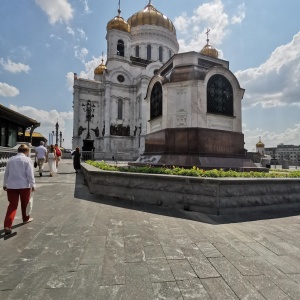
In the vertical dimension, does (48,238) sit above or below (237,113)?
below

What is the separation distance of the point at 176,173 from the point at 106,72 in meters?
42.9

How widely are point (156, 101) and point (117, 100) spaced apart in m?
36.3

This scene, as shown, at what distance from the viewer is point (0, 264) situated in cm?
281

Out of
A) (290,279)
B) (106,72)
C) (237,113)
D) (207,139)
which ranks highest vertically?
(106,72)

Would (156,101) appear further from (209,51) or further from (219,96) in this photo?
(209,51)

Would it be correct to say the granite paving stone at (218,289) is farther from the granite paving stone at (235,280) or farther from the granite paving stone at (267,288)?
the granite paving stone at (267,288)

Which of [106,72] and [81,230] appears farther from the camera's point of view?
[106,72]

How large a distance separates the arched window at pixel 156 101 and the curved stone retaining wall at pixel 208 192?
4.78m

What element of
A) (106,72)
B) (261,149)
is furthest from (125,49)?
(261,149)

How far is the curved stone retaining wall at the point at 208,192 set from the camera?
5168mm

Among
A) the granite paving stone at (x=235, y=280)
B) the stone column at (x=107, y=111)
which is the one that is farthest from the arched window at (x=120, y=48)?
the granite paving stone at (x=235, y=280)

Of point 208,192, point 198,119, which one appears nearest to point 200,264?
point 208,192

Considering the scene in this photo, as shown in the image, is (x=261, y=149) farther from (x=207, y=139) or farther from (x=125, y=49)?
(x=207, y=139)

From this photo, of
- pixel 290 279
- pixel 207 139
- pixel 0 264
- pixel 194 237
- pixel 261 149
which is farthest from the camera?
pixel 261 149
